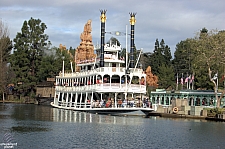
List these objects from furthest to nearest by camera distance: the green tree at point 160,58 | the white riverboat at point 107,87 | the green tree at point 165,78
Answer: the green tree at point 160,58, the green tree at point 165,78, the white riverboat at point 107,87

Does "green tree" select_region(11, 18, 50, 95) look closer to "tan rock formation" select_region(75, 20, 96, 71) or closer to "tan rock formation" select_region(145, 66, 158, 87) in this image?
"tan rock formation" select_region(75, 20, 96, 71)

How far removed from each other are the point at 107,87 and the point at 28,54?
4387cm

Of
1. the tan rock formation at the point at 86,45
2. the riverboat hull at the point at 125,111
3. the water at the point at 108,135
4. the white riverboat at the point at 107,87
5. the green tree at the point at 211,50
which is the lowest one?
the water at the point at 108,135

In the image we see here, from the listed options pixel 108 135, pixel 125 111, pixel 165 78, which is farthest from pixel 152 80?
pixel 108 135

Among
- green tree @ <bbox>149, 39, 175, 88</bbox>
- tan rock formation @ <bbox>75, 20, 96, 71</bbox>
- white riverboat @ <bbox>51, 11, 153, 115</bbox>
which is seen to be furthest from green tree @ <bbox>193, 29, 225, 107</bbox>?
tan rock formation @ <bbox>75, 20, 96, 71</bbox>

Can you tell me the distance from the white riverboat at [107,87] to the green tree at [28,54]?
2931cm

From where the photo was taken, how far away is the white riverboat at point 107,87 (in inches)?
1939

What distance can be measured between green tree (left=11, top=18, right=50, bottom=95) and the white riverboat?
29313mm

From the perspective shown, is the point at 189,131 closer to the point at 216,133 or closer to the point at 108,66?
the point at 216,133

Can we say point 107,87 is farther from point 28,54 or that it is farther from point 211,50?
point 28,54

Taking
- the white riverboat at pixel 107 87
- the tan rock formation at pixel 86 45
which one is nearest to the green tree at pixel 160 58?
the tan rock formation at pixel 86 45

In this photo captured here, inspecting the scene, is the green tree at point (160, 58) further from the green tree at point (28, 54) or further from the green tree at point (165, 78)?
the green tree at point (28, 54)

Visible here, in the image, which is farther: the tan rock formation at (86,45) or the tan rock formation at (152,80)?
the tan rock formation at (86,45)

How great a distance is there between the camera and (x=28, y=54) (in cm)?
8994
